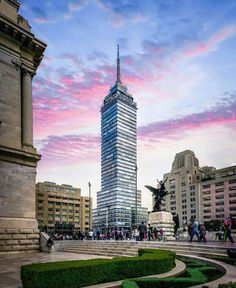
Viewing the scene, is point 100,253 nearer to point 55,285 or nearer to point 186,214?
point 55,285

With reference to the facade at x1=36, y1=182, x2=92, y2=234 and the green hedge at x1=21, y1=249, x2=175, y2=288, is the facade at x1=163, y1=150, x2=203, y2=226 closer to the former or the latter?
the facade at x1=36, y1=182, x2=92, y2=234

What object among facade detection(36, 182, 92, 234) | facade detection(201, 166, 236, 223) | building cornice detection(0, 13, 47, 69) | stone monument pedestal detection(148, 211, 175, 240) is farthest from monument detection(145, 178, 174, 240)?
facade detection(201, 166, 236, 223)

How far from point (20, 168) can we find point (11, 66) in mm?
9383

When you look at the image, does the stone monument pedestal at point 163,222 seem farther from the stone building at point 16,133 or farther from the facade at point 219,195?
the facade at point 219,195

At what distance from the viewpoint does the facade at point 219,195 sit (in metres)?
146

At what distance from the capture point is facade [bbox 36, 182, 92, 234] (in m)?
151

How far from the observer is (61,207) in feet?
524

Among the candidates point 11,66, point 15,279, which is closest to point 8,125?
point 11,66

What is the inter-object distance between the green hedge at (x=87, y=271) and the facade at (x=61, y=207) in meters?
133

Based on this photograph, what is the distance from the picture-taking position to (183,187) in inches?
6742

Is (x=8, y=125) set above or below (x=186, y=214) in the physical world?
above

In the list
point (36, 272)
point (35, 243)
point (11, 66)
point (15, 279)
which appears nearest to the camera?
point (36, 272)

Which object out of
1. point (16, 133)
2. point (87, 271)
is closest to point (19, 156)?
point (16, 133)

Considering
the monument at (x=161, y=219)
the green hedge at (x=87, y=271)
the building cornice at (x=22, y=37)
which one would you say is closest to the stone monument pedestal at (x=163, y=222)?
the monument at (x=161, y=219)
